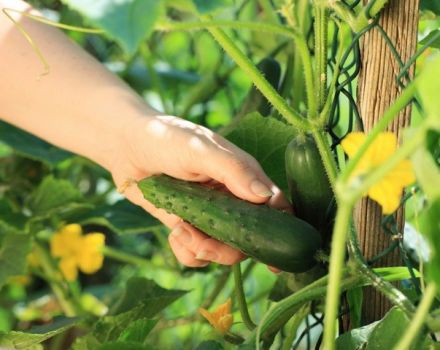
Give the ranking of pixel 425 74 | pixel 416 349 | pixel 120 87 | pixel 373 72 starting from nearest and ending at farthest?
pixel 425 74, pixel 416 349, pixel 373 72, pixel 120 87

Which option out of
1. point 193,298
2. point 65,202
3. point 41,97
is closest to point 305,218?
point 41,97

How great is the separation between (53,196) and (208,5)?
2.57 ft

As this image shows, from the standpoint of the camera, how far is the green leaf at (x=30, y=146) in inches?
55.0

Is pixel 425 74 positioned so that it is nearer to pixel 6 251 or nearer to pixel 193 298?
pixel 6 251

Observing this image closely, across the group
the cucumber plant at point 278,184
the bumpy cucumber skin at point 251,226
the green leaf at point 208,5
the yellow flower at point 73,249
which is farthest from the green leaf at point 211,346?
the yellow flower at point 73,249

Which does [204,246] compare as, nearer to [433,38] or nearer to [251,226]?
[251,226]

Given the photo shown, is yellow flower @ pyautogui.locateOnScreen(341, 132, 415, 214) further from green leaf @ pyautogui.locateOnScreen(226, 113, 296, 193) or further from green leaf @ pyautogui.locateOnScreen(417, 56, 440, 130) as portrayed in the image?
green leaf @ pyautogui.locateOnScreen(226, 113, 296, 193)

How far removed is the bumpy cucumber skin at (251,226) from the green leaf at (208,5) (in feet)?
0.81

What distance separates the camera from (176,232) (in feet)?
3.34

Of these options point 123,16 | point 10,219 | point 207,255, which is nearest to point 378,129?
point 123,16

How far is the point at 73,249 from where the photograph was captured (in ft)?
5.70

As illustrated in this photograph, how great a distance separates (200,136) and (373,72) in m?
0.21

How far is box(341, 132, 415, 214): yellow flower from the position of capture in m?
0.52

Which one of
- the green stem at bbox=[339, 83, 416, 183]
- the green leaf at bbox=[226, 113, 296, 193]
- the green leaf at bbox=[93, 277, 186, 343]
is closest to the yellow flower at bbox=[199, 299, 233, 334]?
the green leaf at bbox=[93, 277, 186, 343]
